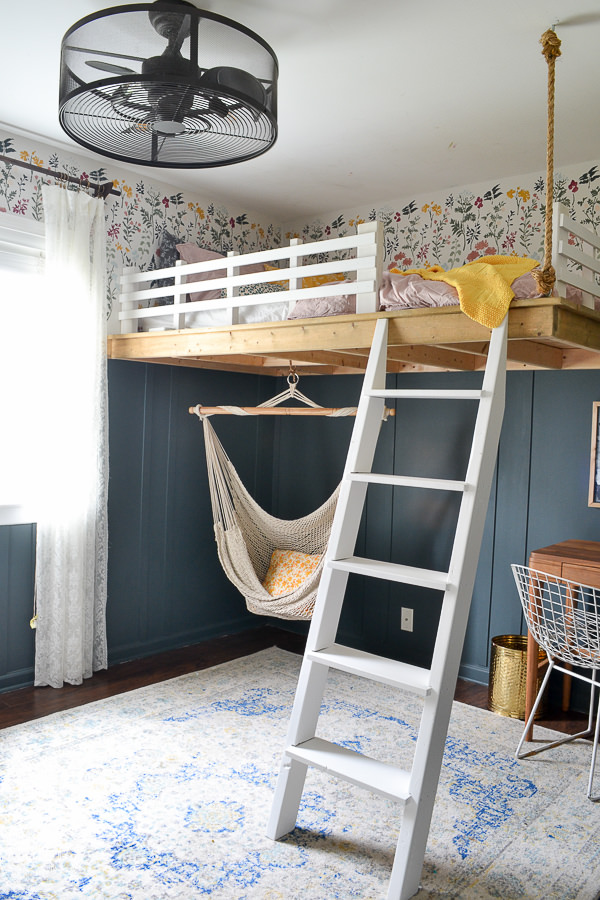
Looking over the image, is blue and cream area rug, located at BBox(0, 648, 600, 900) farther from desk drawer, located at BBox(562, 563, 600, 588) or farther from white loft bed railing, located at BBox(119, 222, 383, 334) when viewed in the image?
white loft bed railing, located at BBox(119, 222, 383, 334)

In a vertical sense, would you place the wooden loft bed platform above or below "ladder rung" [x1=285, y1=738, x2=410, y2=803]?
above

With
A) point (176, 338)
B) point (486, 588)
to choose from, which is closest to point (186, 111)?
point (176, 338)

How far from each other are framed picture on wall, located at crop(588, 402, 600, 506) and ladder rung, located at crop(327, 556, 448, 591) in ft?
4.83

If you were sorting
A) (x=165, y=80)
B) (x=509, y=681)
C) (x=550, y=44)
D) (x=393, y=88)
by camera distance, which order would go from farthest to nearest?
(x=509, y=681)
(x=393, y=88)
(x=550, y=44)
(x=165, y=80)

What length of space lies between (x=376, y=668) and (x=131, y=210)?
108 inches

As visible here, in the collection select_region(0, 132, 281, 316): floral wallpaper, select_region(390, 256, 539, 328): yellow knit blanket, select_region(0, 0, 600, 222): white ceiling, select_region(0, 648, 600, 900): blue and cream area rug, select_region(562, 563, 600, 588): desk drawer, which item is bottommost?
select_region(0, 648, 600, 900): blue and cream area rug

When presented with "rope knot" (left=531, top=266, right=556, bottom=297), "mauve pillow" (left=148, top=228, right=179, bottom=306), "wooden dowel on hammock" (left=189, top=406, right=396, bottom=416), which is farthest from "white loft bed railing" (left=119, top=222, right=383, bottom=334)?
"rope knot" (left=531, top=266, right=556, bottom=297)

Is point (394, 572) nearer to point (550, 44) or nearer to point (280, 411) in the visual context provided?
point (280, 411)

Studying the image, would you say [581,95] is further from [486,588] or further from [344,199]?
[486,588]

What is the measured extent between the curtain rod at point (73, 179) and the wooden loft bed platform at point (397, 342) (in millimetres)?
722

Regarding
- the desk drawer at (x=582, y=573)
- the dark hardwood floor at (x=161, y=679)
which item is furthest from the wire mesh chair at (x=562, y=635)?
the dark hardwood floor at (x=161, y=679)

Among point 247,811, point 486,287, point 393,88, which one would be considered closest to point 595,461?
point 486,287

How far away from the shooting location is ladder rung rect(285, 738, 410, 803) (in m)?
2.03

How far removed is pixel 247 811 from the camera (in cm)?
241
